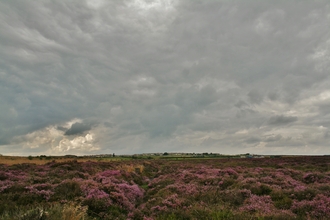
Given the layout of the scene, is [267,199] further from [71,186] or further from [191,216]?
[71,186]

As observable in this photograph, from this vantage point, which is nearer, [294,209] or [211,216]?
[211,216]

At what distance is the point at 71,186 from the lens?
14.2 m

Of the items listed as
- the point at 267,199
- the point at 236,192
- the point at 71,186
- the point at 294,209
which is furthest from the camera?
the point at 71,186

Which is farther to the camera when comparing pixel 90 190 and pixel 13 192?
pixel 90 190

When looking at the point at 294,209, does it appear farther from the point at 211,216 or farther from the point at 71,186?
the point at 71,186

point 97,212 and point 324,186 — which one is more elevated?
point 324,186

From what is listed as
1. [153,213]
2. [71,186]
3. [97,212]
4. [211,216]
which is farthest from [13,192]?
[211,216]

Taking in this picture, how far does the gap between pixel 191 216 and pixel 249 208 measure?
3.05 metres

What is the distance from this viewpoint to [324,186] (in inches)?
549

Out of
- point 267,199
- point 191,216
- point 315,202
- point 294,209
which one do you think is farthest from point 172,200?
point 315,202

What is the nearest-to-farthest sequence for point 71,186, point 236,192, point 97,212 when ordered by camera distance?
1. point 97,212
2. point 236,192
3. point 71,186

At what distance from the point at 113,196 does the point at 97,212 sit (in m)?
2.09

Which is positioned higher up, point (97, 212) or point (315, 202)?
point (315, 202)

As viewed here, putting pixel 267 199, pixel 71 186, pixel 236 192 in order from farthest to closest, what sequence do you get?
pixel 71 186 < pixel 236 192 < pixel 267 199
